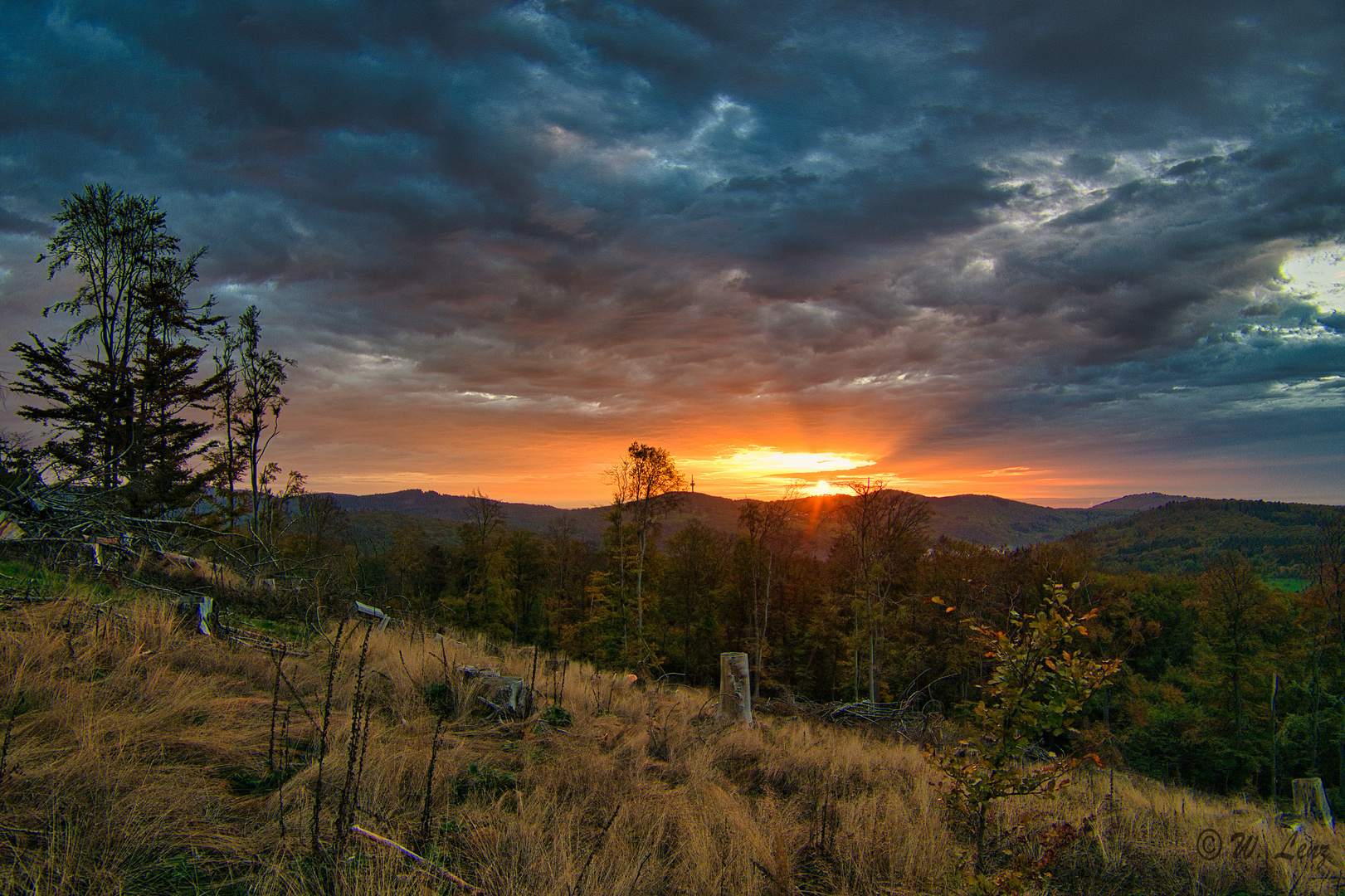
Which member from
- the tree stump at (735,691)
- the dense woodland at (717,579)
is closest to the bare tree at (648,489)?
the dense woodland at (717,579)

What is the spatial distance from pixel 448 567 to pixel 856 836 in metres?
41.1

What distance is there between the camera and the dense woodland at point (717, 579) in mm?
14195

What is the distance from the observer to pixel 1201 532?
95500mm

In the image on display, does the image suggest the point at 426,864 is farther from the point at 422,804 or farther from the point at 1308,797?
the point at 1308,797

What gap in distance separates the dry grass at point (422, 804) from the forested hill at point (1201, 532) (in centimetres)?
7780

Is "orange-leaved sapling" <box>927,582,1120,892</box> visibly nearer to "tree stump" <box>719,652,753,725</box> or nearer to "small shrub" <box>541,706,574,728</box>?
"small shrub" <box>541,706,574,728</box>

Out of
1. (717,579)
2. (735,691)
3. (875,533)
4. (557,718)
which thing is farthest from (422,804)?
(717,579)

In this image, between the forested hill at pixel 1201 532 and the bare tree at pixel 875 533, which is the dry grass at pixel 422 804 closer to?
the bare tree at pixel 875 533

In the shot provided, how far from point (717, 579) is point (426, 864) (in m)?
32.6

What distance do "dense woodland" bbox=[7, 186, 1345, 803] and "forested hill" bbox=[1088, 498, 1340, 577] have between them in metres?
39.2

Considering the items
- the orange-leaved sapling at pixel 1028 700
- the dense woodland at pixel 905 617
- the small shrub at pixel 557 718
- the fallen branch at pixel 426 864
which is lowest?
the dense woodland at pixel 905 617

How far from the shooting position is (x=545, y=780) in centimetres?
407

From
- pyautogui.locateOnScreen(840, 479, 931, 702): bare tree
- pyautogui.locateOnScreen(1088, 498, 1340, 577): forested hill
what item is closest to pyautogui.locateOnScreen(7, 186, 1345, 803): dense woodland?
pyautogui.locateOnScreen(840, 479, 931, 702): bare tree

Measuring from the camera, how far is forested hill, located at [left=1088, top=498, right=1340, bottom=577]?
73750 mm
